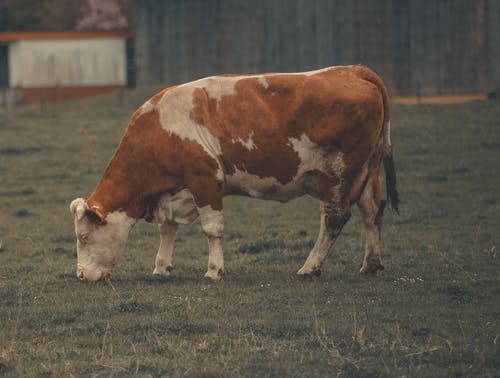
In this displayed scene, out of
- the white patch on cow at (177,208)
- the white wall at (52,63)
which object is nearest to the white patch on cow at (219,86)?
the white patch on cow at (177,208)

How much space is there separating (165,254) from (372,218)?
2.18m

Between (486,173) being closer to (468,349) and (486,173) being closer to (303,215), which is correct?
(303,215)

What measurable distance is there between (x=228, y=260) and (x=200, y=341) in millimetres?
4521

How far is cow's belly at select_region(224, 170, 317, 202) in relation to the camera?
11344 mm

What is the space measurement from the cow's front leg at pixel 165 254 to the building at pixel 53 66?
3262 cm

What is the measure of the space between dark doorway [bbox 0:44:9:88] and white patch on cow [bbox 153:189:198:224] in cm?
3423

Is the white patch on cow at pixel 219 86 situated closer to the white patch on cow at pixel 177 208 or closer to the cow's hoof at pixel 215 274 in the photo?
the white patch on cow at pixel 177 208

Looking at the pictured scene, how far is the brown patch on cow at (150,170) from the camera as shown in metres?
11.3

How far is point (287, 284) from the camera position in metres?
10.9

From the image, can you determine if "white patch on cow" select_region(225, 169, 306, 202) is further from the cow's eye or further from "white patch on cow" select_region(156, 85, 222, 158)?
the cow's eye

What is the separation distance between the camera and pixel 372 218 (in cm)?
1159

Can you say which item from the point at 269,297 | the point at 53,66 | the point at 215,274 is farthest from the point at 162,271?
the point at 53,66

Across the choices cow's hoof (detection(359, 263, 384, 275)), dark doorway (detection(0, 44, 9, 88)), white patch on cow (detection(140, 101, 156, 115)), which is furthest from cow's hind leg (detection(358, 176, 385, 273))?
dark doorway (detection(0, 44, 9, 88))

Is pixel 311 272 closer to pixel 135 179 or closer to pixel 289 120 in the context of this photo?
pixel 289 120
